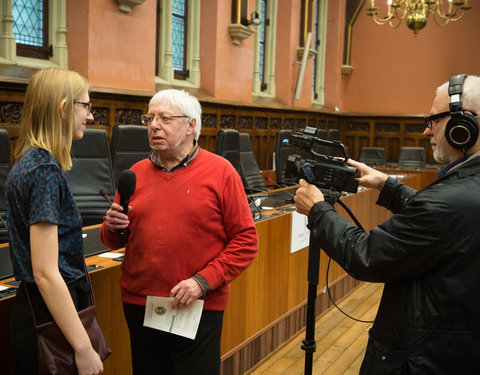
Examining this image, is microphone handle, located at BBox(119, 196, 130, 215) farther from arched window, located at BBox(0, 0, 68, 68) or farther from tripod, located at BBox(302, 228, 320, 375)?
arched window, located at BBox(0, 0, 68, 68)

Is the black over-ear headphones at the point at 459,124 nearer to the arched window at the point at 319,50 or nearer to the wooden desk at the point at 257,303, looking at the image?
the wooden desk at the point at 257,303

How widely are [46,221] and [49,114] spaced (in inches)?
10.7

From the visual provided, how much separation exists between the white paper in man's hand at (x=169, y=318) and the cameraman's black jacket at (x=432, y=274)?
0.55 metres

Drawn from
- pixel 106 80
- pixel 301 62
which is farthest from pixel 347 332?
pixel 301 62

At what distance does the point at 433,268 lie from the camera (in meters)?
1.32

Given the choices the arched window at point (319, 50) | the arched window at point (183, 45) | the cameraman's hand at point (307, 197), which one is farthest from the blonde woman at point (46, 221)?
the arched window at point (319, 50)

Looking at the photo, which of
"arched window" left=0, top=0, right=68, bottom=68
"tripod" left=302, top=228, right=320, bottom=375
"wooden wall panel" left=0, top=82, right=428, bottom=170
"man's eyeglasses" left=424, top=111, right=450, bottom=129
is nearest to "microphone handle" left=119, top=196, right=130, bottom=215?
"tripod" left=302, top=228, right=320, bottom=375

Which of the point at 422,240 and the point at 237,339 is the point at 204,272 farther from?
the point at 237,339

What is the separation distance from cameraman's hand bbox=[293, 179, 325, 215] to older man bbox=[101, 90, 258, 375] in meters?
0.22

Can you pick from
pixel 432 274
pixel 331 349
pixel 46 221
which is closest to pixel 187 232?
pixel 46 221

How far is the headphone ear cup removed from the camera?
134 centimetres

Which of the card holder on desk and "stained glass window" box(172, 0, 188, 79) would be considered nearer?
the card holder on desk

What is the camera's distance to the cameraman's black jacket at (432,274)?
1.27 meters

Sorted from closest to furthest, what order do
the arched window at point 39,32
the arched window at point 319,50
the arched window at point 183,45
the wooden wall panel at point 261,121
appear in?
1. the wooden wall panel at point 261,121
2. the arched window at point 39,32
3. the arched window at point 183,45
4. the arched window at point 319,50
